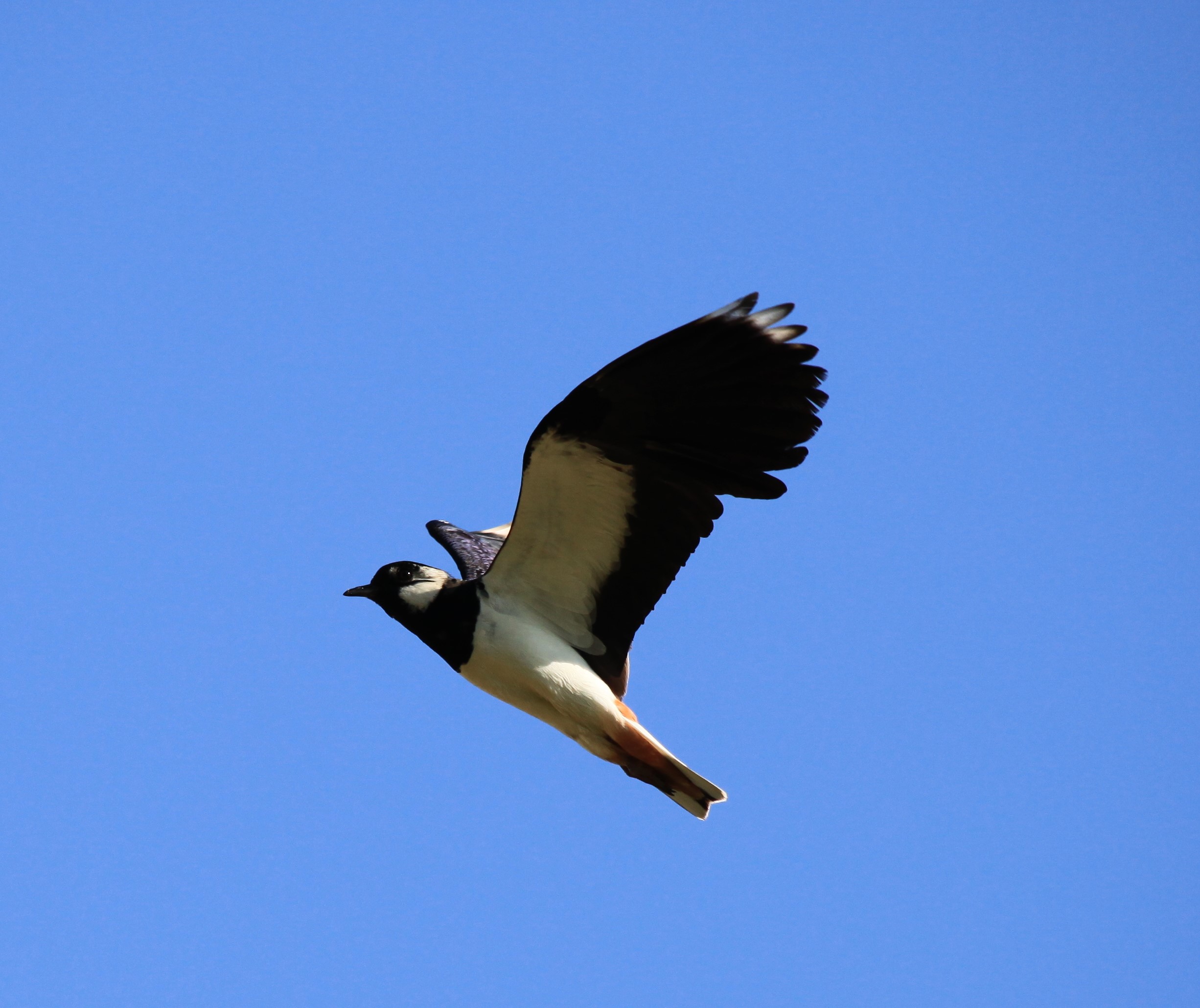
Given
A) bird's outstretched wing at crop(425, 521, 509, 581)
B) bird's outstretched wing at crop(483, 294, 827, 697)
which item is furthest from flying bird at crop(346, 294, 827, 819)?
bird's outstretched wing at crop(425, 521, 509, 581)

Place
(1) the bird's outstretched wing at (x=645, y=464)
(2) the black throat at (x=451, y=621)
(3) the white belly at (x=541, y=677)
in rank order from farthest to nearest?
1. (2) the black throat at (x=451, y=621)
2. (3) the white belly at (x=541, y=677)
3. (1) the bird's outstretched wing at (x=645, y=464)

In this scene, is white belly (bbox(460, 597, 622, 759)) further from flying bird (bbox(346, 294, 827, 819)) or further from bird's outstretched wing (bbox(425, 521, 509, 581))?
bird's outstretched wing (bbox(425, 521, 509, 581))

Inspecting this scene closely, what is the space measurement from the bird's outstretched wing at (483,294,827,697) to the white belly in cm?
14

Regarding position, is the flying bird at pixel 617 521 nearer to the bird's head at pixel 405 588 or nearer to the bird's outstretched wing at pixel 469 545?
the bird's head at pixel 405 588

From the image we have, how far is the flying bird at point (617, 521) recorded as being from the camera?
6.74m

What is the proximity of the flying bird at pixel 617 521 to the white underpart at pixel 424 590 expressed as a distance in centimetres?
1

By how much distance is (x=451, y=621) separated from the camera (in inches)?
293

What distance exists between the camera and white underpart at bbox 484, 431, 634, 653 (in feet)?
23.1

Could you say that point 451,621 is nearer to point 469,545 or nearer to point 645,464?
point 645,464

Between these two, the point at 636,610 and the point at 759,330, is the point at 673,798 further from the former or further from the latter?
the point at 759,330

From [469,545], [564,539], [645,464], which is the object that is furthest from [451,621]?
[469,545]

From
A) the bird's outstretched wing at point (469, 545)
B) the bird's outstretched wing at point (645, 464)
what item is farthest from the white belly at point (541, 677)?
the bird's outstretched wing at point (469, 545)

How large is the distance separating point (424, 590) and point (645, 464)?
144cm

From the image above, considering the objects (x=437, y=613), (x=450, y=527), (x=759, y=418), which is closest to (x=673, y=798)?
(x=437, y=613)
